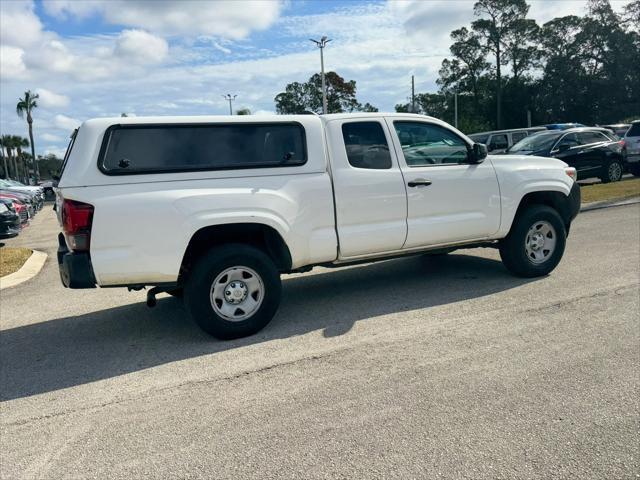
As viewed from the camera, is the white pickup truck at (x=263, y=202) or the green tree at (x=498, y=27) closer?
the white pickup truck at (x=263, y=202)

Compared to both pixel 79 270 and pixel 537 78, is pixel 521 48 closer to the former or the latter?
pixel 537 78

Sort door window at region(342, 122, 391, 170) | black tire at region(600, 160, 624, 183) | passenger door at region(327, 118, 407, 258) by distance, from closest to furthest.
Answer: passenger door at region(327, 118, 407, 258), door window at region(342, 122, 391, 170), black tire at region(600, 160, 624, 183)

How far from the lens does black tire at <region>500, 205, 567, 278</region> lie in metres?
6.26

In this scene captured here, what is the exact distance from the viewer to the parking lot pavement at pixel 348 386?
2971 mm

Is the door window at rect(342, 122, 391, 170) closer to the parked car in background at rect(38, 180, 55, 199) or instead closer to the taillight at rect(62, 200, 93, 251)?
the taillight at rect(62, 200, 93, 251)

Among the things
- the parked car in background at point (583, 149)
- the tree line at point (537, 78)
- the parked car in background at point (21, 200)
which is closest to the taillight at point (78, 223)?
the parked car in background at point (21, 200)

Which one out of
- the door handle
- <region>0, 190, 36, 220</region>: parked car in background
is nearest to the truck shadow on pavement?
the door handle

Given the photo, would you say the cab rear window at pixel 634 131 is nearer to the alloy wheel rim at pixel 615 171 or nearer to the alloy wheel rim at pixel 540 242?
the alloy wheel rim at pixel 615 171

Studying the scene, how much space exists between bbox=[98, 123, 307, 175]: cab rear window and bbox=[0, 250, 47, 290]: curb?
440cm

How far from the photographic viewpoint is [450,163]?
598 cm

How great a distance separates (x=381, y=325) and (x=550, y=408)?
191 centimetres

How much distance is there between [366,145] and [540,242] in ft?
8.14

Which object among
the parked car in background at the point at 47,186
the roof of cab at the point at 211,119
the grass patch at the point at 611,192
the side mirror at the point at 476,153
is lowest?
the grass patch at the point at 611,192

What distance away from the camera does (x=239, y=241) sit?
517 centimetres
